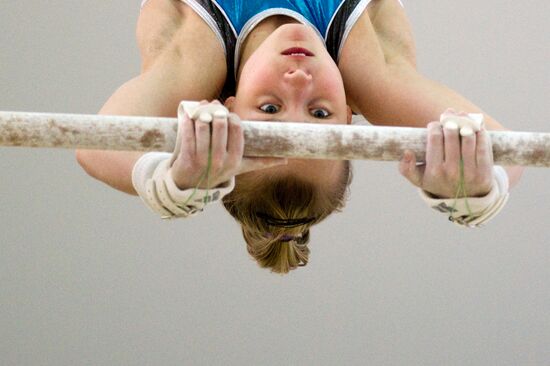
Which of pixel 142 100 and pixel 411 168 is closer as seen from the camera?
pixel 411 168

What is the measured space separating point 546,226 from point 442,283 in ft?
1.42

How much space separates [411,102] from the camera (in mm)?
1689

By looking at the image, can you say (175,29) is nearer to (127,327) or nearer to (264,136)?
(264,136)

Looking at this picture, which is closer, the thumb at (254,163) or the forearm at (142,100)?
the thumb at (254,163)

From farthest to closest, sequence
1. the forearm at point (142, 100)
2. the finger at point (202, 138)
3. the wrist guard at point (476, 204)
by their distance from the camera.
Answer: the forearm at point (142, 100) < the wrist guard at point (476, 204) < the finger at point (202, 138)

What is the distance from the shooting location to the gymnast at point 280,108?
1293 mm

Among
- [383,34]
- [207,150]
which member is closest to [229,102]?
[383,34]

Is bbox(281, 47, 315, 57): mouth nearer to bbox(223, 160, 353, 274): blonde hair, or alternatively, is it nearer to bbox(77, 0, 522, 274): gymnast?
bbox(77, 0, 522, 274): gymnast

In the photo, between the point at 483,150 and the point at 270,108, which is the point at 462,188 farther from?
the point at 270,108

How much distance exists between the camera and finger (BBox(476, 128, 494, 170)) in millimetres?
1285

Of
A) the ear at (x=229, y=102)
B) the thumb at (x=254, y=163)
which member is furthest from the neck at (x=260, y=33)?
the thumb at (x=254, y=163)

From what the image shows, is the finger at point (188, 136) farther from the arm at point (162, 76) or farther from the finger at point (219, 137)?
the arm at point (162, 76)

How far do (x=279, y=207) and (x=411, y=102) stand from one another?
32 cm

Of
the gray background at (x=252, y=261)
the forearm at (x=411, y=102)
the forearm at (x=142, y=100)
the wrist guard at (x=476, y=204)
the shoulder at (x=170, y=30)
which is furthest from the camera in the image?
the gray background at (x=252, y=261)
